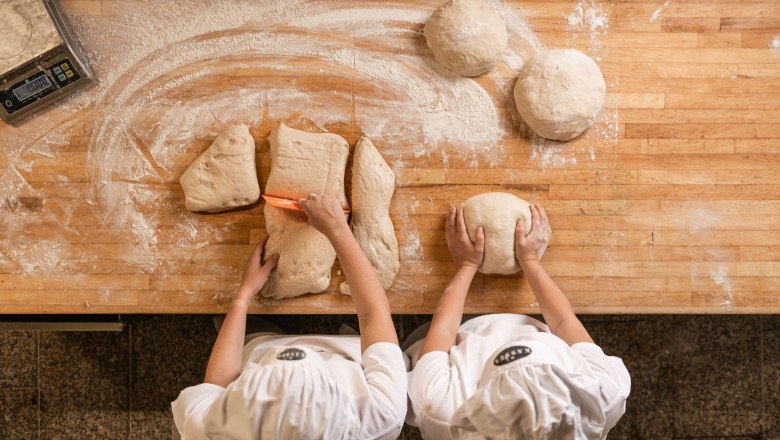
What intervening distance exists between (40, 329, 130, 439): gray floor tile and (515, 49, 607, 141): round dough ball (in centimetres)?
155

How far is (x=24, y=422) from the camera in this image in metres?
2.01

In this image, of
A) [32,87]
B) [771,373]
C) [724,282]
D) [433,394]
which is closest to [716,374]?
[771,373]

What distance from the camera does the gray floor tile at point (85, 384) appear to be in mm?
2000

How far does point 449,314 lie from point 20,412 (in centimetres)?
160

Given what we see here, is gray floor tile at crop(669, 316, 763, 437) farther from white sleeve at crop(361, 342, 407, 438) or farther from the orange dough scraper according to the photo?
the orange dough scraper

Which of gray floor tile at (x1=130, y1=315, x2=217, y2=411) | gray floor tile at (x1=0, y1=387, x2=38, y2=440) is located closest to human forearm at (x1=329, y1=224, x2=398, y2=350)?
gray floor tile at (x1=130, y1=315, x2=217, y2=411)

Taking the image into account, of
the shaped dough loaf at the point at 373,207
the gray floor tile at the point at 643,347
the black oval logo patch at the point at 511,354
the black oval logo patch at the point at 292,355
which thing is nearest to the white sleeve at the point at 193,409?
the black oval logo patch at the point at 292,355

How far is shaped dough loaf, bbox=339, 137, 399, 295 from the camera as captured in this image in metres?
1.53

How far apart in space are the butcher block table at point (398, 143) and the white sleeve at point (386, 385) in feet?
0.91


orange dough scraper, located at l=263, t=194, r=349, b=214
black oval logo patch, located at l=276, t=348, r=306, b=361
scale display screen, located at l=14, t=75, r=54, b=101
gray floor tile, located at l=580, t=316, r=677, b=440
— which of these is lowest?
gray floor tile, located at l=580, t=316, r=677, b=440

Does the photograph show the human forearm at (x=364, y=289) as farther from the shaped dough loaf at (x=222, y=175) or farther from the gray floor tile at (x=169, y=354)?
the gray floor tile at (x=169, y=354)

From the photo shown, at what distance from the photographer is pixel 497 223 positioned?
59.4 inches

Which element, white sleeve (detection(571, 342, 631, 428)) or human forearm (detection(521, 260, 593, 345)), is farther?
human forearm (detection(521, 260, 593, 345))

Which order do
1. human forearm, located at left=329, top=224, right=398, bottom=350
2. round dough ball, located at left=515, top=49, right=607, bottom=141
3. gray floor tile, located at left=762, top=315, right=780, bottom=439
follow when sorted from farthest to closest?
1. gray floor tile, located at left=762, top=315, right=780, bottom=439
2. round dough ball, located at left=515, top=49, right=607, bottom=141
3. human forearm, located at left=329, top=224, right=398, bottom=350
